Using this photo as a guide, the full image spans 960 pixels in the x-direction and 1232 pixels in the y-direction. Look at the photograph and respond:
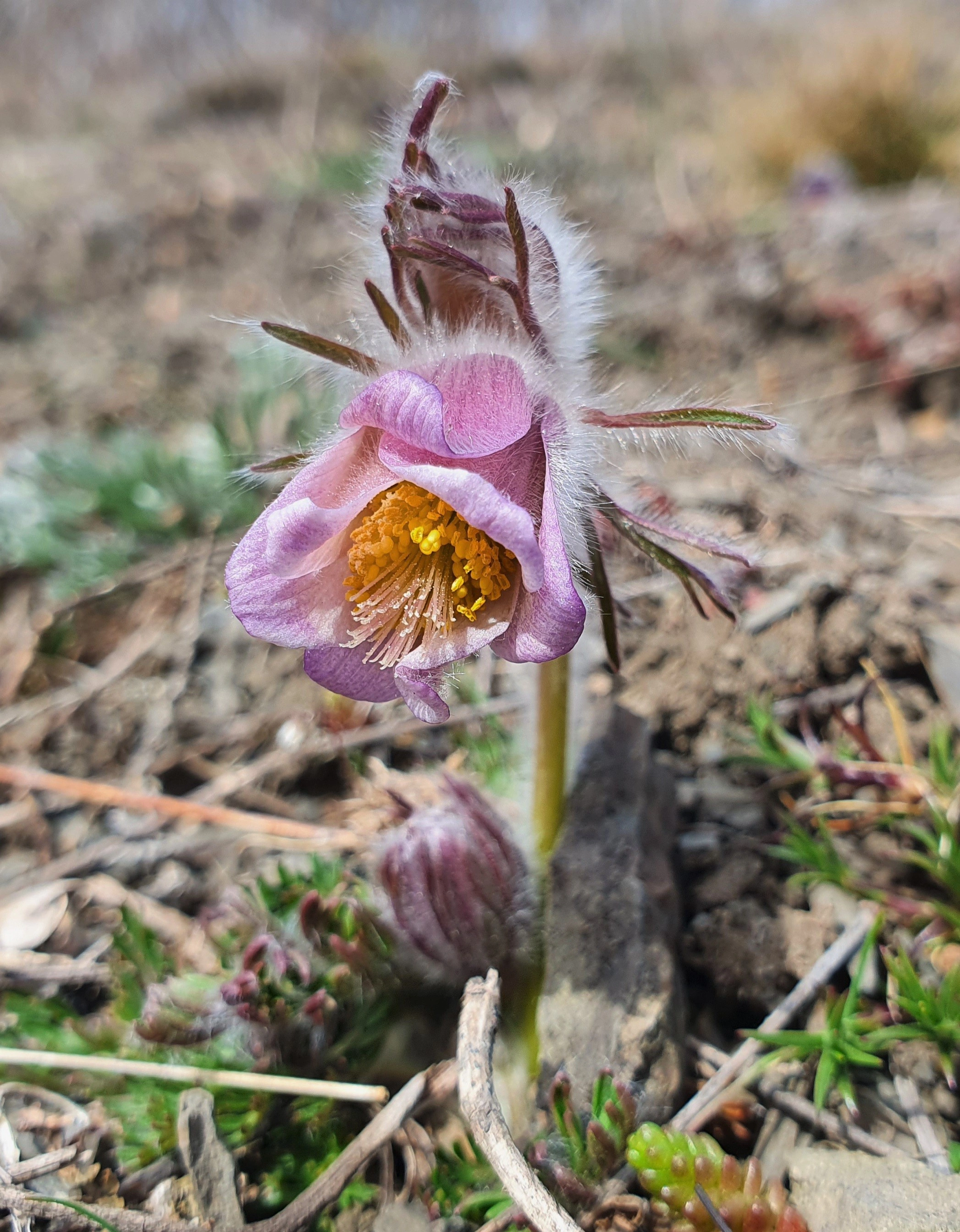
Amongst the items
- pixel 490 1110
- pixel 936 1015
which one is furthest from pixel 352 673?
pixel 936 1015

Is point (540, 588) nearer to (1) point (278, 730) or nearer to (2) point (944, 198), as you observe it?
(1) point (278, 730)

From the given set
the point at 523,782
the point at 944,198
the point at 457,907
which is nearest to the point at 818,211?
the point at 944,198

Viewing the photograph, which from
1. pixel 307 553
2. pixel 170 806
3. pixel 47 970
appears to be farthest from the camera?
pixel 170 806

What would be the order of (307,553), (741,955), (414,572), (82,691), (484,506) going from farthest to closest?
1. (82,691)
2. (741,955)
3. (414,572)
4. (307,553)
5. (484,506)

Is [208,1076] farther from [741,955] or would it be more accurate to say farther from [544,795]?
[741,955]

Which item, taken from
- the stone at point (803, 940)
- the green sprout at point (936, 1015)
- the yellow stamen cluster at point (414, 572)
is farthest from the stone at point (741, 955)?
the yellow stamen cluster at point (414, 572)

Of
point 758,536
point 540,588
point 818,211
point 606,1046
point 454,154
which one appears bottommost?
point 606,1046
